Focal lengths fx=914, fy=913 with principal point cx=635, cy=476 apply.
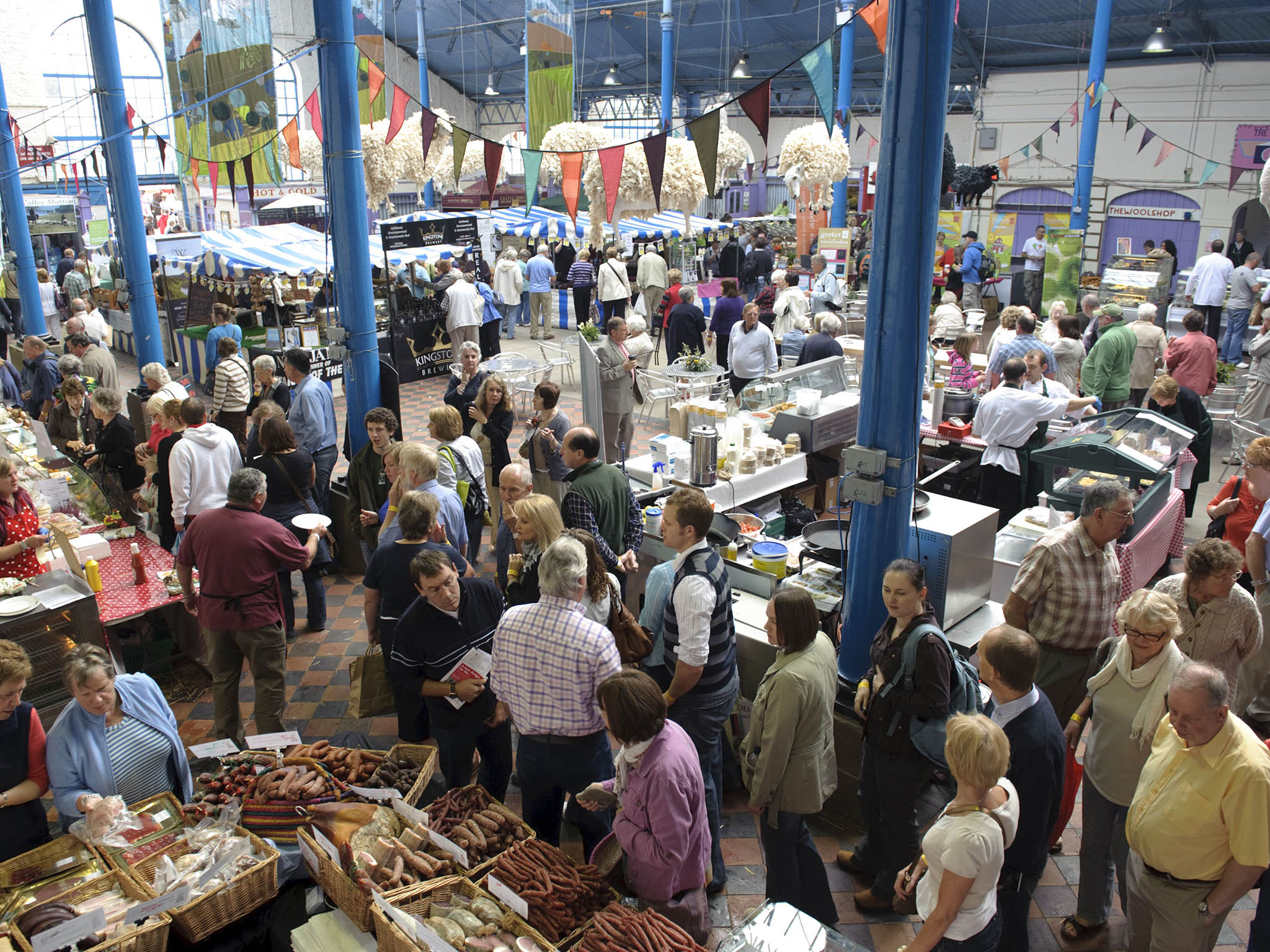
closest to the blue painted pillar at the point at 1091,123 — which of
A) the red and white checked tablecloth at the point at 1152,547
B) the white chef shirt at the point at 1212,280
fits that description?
the white chef shirt at the point at 1212,280

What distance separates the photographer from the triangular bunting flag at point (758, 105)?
197 inches

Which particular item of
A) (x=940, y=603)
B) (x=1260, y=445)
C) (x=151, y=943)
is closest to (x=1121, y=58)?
(x=1260, y=445)

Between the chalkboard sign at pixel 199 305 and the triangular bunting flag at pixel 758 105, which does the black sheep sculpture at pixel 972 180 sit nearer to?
the chalkboard sign at pixel 199 305

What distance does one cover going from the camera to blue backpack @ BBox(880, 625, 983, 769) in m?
3.33

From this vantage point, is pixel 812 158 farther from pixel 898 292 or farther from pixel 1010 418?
pixel 898 292

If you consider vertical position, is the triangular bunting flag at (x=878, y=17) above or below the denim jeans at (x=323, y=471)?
above

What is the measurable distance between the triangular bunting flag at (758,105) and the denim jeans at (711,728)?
302cm

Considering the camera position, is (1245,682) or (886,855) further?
(1245,682)

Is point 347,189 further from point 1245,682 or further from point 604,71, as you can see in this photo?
point 604,71

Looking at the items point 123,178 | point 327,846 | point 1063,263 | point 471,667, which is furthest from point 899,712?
point 1063,263

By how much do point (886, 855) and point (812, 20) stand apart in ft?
79.6

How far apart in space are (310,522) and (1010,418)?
4989 mm

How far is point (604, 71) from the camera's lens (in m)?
31.9

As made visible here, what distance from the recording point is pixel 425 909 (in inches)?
118
